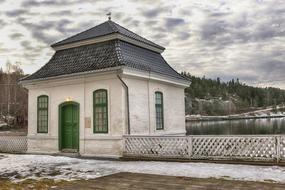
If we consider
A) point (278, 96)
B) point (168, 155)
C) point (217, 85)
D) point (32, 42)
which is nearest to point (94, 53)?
point (168, 155)

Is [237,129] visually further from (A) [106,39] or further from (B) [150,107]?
(A) [106,39]

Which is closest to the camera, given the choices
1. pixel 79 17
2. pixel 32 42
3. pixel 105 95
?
pixel 105 95

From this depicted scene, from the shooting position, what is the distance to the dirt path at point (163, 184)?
306 inches

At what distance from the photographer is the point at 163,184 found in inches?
326

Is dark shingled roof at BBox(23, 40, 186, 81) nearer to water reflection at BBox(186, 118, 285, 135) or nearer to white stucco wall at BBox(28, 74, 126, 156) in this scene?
white stucco wall at BBox(28, 74, 126, 156)

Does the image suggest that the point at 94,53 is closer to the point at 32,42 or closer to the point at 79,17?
the point at 79,17

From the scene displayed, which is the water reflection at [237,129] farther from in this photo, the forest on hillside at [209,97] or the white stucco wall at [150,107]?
the forest on hillside at [209,97]

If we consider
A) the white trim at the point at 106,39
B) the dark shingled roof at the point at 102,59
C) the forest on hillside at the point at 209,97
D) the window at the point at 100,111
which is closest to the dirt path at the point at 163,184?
the window at the point at 100,111

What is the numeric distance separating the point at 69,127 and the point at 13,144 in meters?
4.27

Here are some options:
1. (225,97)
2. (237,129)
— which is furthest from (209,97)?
(237,129)

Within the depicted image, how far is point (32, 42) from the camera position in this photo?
23.9 meters

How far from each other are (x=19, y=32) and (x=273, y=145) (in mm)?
16944

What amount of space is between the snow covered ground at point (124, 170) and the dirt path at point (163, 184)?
2.06ft

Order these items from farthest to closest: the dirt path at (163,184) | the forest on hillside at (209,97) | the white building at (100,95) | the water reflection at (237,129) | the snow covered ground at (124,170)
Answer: the forest on hillside at (209,97), the water reflection at (237,129), the white building at (100,95), the snow covered ground at (124,170), the dirt path at (163,184)
